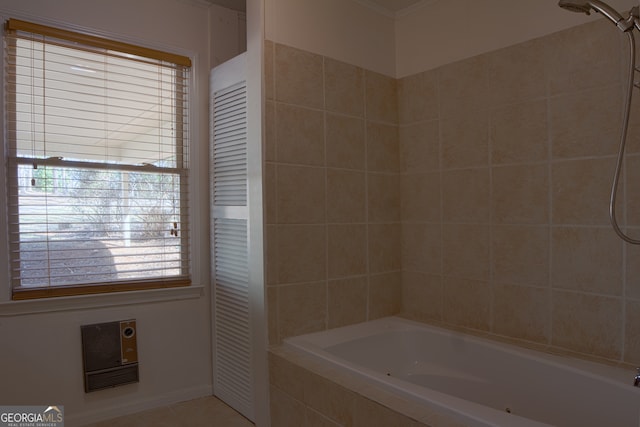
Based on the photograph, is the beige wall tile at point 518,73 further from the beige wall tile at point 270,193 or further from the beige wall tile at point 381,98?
the beige wall tile at point 270,193

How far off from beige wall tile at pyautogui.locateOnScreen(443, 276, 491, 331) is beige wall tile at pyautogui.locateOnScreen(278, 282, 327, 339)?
692 mm

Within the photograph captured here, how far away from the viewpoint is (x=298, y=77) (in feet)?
6.94

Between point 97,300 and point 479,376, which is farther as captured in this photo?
point 97,300

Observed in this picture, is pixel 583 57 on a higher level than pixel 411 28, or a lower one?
lower

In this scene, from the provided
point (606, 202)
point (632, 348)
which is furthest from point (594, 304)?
point (606, 202)

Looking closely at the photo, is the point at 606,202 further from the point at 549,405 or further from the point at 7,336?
the point at 7,336

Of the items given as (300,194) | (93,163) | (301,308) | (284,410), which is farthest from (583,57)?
(93,163)

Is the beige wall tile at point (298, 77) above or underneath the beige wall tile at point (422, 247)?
above

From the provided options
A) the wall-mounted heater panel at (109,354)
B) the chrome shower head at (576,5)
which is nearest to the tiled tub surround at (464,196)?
the chrome shower head at (576,5)

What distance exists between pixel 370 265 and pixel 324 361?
774mm

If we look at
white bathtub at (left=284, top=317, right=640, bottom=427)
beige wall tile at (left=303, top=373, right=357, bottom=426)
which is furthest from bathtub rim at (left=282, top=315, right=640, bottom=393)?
beige wall tile at (left=303, top=373, right=357, bottom=426)

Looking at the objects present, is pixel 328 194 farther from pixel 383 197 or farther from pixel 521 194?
pixel 521 194

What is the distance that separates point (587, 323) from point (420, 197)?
1.03 m

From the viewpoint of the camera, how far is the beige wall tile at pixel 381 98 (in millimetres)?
2406
